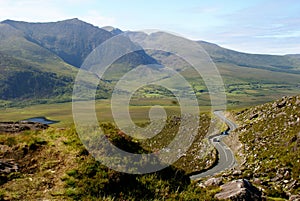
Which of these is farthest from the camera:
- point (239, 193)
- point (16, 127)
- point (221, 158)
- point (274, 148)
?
point (221, 158)

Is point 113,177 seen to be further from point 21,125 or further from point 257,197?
point 21,125

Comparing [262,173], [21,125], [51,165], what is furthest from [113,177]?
[262,173]

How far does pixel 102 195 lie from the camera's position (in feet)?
42.3

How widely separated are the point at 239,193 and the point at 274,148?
58.5 m

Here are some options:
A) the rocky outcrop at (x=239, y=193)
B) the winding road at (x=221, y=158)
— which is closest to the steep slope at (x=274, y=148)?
the winding road at (x=221, y=158)

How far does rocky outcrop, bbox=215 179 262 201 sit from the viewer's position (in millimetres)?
15306

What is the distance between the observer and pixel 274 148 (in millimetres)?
69188

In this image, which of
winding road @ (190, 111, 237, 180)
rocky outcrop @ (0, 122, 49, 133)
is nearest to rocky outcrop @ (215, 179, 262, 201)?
rocky outcrop @ (0, 122, 49, 133)

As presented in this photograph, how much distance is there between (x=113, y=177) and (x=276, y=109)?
89.3m

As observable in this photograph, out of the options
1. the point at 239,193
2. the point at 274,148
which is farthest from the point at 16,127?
the point at 274,148

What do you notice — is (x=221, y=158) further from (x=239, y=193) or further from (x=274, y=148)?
(x=239, y=193)

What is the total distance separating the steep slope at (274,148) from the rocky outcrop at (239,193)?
70.2ft

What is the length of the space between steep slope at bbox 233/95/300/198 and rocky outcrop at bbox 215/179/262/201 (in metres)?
21.4

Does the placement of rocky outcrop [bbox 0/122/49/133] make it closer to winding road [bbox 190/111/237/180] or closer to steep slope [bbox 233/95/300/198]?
steep slope [bbox 233/95/300/198]
